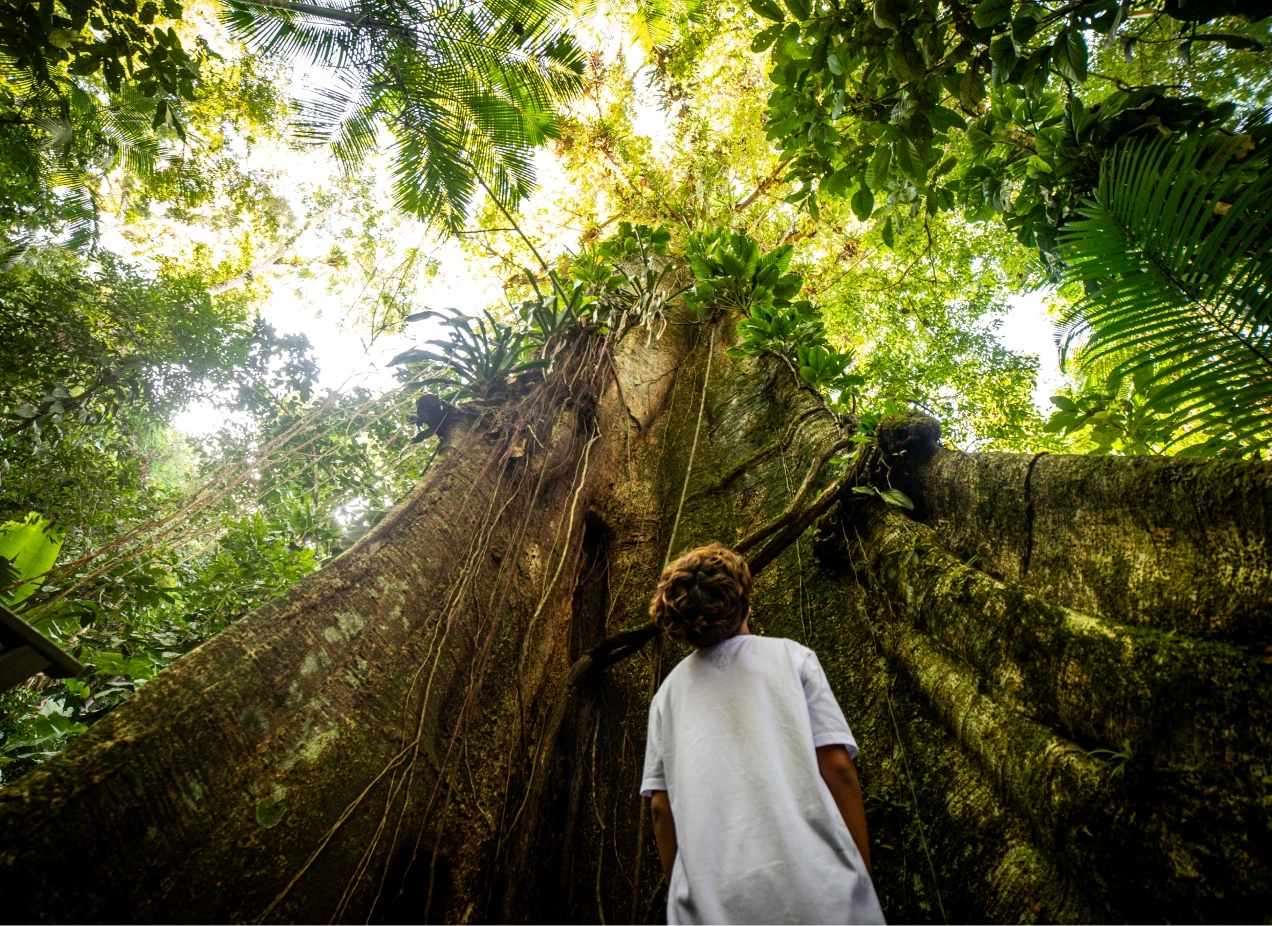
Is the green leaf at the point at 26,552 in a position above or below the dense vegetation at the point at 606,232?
below

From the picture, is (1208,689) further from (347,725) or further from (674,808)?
(347,725)

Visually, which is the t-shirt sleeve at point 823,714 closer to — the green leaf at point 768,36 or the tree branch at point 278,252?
the green leaf at point 768,36

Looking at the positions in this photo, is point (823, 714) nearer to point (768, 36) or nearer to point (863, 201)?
point (863, 201)

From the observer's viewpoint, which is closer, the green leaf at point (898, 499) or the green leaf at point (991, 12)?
the green leaf at point (991, 12)

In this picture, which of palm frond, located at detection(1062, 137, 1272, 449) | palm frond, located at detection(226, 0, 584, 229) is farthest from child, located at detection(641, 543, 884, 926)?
palm frond, located at detection(226, 0, 584, 229)

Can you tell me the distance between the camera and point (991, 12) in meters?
1.38

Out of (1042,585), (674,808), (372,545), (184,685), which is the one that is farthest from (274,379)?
(1042,585)

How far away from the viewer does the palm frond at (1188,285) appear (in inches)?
43.5

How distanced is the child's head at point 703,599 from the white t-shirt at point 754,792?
0.05 meters

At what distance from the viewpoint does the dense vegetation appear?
1.38 m

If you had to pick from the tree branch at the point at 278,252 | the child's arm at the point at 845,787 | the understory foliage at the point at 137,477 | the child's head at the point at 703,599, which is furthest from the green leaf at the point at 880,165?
the tree branch at the point at 278,252

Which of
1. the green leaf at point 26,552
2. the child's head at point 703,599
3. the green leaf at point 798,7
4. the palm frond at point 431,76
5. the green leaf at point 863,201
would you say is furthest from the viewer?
the palm frond at point 431,76

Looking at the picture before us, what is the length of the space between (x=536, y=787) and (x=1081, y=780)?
1.27 m

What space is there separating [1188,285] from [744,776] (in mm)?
1475
